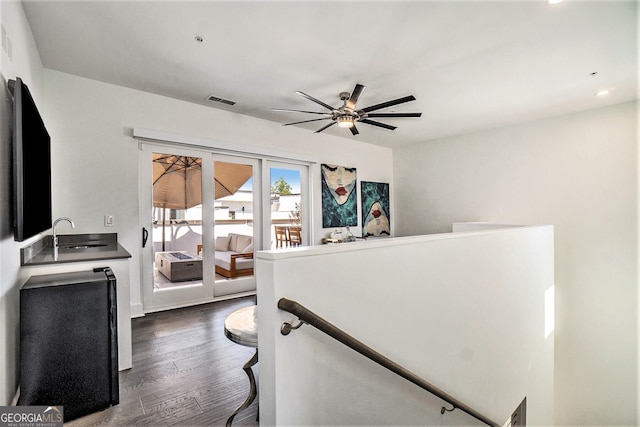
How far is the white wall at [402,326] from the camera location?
122 centimetres

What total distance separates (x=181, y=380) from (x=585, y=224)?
17.6 feet

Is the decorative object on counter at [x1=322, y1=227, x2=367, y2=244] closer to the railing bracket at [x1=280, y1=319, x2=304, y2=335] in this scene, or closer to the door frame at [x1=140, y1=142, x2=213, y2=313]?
the door frame at [x1=140, y1=142, x2=213, y2=313]

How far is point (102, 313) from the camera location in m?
1.89

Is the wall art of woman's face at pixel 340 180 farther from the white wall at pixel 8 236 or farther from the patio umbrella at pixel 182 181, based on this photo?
the white wall at pixel 8 236

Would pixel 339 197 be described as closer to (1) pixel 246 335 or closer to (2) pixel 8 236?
(1) pixel 246 335

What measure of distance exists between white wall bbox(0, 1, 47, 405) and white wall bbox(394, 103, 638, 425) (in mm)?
5912

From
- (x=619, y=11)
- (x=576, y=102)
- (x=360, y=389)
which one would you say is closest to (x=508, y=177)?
(x=576, y=102)

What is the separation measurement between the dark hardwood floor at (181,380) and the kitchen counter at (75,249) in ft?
3.01

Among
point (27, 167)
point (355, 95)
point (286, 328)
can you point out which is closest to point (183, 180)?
point (27, 167)

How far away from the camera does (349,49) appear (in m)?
2.69

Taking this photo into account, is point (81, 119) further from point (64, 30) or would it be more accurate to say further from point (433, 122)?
point (433, 122)

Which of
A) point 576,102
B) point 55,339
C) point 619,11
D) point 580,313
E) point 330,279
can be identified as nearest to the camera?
point 330,279

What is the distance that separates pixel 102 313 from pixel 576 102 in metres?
5.67

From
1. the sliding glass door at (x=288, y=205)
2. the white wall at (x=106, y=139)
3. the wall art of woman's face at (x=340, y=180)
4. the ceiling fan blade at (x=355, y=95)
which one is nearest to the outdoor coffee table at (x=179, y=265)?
the white wall at (x=106, y=139)
